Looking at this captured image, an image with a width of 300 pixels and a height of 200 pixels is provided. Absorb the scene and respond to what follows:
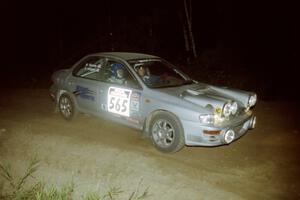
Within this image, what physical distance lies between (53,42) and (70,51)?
315 cm

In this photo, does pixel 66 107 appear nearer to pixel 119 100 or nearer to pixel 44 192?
pixel 119 100

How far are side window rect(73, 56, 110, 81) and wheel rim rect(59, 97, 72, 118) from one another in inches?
26.2

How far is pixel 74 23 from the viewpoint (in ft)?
87.1

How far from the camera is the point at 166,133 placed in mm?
6312

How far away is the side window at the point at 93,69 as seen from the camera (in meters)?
7.32

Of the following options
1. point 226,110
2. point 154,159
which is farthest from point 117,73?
point 226,110

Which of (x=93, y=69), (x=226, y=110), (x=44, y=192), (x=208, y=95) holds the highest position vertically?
(x=93, y=69)

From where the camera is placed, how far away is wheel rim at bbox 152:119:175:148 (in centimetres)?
627

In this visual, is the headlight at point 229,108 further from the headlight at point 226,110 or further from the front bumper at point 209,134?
the front bumper at point 209,134

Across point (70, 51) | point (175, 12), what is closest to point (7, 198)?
point (175, 12)

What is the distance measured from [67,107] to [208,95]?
3440 millimetres

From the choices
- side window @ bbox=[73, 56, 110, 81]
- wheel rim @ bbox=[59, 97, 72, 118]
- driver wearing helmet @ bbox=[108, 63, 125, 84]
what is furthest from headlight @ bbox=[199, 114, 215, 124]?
wheel rim @ bbox=[59, 97, 72, 118]

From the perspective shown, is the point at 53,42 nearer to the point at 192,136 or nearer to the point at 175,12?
the point at 175,12

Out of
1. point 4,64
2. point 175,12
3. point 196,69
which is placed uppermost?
point 175,12
